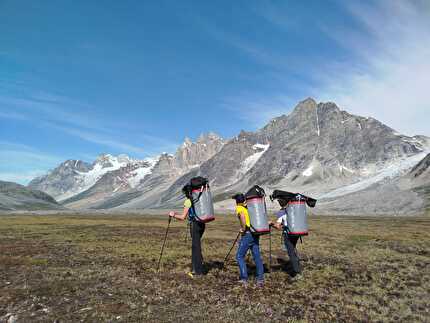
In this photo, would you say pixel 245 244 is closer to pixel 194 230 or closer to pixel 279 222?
pixel 194 230

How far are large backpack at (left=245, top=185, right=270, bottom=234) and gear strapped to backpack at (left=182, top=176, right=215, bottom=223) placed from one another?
5.82 feet

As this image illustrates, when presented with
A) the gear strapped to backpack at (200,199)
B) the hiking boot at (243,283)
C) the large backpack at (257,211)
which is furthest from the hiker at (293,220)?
the gear strapped to backpack at (200,199)

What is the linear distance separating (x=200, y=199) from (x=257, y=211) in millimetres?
2590

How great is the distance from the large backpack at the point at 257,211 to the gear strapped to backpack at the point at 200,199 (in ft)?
5.82

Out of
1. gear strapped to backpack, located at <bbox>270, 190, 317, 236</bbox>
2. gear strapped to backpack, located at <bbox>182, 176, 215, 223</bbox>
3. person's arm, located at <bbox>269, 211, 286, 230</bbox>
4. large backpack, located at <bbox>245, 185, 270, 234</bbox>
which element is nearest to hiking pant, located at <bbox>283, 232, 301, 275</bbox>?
gear strapped to backpack, located at <bbox>270, 190, 317, 236</bbox>

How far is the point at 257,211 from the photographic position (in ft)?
51.3

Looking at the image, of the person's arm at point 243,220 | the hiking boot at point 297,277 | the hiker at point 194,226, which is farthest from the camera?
the hiking boot at point 297,277

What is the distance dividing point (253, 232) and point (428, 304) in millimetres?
6807

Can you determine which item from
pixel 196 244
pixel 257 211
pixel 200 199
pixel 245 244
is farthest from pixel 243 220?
pixel 196 244

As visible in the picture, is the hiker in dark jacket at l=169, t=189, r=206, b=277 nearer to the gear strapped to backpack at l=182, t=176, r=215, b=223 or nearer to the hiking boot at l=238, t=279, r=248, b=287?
the gear strapped to backpack at l=182, t=176, r=215, b=223

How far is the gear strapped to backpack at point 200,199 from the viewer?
16.0m

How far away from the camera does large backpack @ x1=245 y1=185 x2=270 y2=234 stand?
15430mm

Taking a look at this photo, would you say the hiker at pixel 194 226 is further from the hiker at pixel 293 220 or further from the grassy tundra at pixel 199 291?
the hiker at pixel 293 220

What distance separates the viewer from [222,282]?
1542 cm
